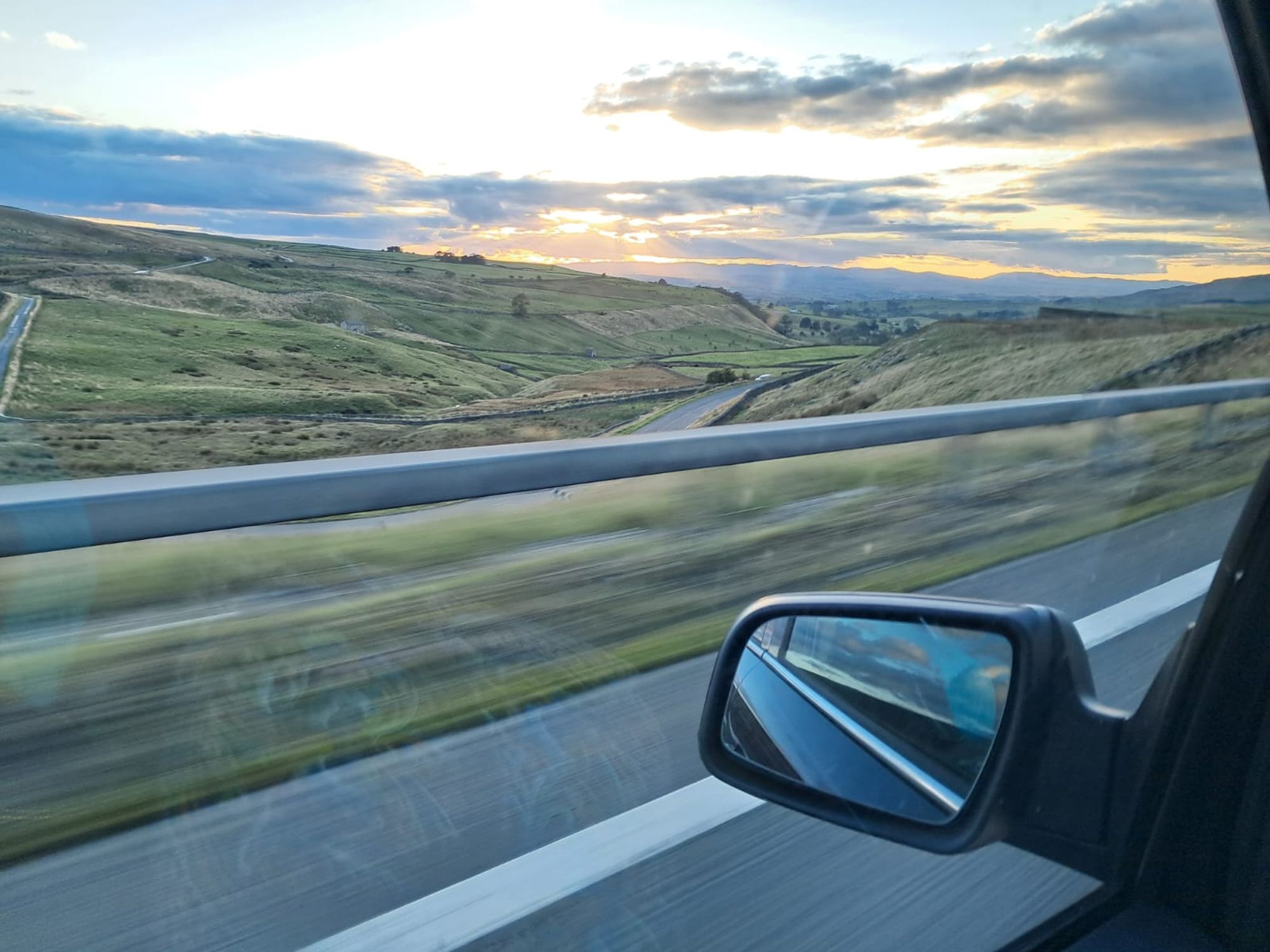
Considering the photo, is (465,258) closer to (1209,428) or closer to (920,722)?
(920,722)

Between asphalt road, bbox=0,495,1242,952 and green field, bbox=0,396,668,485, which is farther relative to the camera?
green field, bbox=0,396,668,485

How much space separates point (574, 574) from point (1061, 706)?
2593 mm

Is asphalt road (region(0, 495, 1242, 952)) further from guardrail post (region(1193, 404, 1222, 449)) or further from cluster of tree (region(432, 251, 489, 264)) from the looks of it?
guardrail post (region(1193, 404, 1222, 449))

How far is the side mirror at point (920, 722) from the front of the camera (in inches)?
A: 72.7

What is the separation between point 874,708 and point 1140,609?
2238mm

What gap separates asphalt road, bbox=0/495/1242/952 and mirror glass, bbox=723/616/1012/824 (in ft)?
0.94

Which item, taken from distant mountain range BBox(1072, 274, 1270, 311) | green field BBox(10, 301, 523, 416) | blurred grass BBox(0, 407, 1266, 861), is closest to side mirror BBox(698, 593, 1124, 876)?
blurred grass BBox(0, 407, 1266, 861)

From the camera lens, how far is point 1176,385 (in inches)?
213

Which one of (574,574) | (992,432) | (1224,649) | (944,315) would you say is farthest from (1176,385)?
(1224,649)

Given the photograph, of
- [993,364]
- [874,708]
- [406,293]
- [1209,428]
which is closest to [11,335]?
[406,293]

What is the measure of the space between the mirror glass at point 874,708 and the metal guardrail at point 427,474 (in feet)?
4.91

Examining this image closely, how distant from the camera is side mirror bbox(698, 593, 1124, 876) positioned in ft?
6.06

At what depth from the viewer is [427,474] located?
11.5 feet

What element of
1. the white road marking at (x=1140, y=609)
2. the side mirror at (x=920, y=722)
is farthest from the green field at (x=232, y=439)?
the white road marking at (x=1140, y=609)
